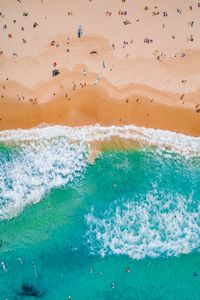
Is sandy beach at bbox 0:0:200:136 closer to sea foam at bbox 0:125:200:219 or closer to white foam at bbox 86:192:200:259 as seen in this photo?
sea foam at bbox 0:125:200:219

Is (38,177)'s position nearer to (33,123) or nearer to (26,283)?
(33,123)

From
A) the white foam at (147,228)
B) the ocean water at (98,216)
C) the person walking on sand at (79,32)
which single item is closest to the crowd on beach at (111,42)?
the person walking on sand at (79,32)

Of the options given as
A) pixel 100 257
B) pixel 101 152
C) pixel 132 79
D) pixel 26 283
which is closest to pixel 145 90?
pixel 132 79

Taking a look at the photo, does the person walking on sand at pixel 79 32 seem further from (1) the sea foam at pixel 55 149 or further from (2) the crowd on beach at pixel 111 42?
(1) the sea foam at pixel 55 149

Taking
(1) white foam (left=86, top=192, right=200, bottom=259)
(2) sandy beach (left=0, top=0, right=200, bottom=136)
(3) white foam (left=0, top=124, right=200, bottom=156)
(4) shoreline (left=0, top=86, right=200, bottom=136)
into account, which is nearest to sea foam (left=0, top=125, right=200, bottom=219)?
(3) white foam (left=0, top=124, right=200, bottom=156)

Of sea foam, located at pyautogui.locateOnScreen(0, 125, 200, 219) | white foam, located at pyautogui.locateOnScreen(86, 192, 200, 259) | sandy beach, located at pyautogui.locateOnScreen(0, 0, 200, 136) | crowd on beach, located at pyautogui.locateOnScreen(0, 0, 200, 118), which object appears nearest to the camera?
white foam, located at pyautogui.locateOnScreen(86, 192, 200, 259)

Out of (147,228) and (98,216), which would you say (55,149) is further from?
(147,228)
